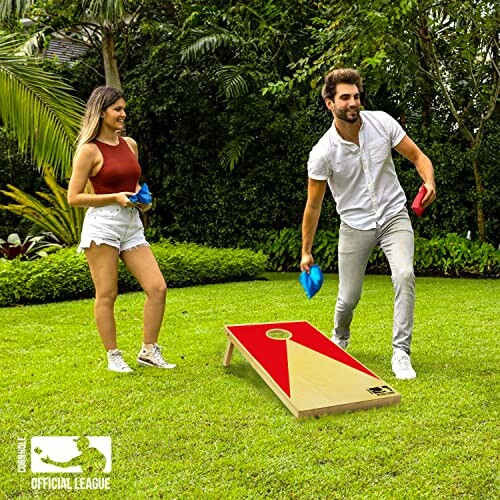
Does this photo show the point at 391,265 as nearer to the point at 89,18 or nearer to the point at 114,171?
the point at 114,171

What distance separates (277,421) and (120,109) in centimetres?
223

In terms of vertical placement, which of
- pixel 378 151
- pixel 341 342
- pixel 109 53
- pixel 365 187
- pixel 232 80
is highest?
pixel 109 53

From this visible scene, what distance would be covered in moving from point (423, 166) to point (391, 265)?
666 millimetres

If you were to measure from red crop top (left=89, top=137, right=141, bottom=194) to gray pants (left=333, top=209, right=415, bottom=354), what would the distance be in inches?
59.1

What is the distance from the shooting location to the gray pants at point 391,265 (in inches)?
158

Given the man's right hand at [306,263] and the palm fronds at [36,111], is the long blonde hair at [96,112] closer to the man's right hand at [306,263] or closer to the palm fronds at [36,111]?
the man's right hand at [306,263]

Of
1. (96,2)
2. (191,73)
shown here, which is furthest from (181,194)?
(96,2)

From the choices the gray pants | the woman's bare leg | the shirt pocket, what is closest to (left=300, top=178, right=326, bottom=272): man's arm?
the gray pants

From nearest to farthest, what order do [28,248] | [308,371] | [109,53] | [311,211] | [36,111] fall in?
[308,371] → [311,211] → [36,111] → [28,248] → [109,53]

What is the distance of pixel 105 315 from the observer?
4227 mm

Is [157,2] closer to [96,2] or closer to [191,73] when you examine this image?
[191,73]

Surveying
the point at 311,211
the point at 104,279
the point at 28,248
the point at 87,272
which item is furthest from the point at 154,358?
the point at 28,248

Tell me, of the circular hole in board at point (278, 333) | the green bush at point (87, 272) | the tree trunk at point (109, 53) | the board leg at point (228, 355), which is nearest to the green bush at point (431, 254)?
the green bush at point (87, 272)

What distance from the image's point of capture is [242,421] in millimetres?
3350
